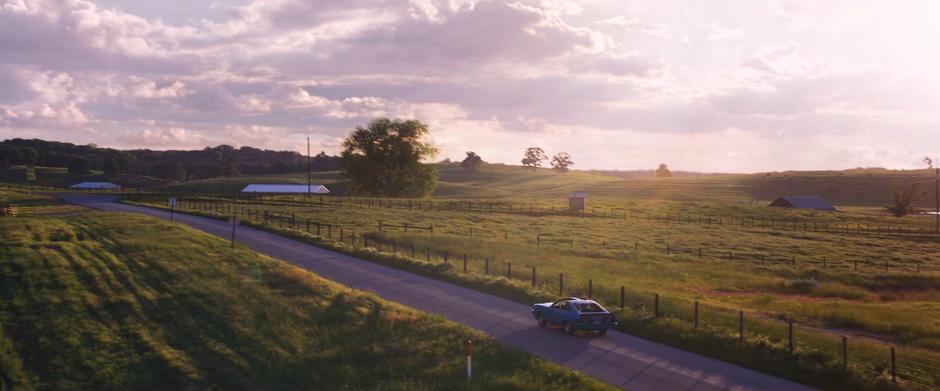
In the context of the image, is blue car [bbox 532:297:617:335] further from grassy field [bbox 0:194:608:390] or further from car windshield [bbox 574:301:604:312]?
grassy field [bbox 0:194:608:390]

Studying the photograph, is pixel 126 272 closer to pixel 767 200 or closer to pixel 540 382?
pixel 540 382

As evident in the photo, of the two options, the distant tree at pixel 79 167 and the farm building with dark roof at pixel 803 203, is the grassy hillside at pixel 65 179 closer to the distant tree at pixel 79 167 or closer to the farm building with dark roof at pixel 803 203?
the distant tree at pixel 79 167

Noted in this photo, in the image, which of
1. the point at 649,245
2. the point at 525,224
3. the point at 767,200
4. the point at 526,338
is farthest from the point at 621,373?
the point at 767,200

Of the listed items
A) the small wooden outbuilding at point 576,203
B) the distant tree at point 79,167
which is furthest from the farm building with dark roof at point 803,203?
the distant tree at point 79,167

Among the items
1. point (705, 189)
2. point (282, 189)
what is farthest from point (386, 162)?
point (705, 189)

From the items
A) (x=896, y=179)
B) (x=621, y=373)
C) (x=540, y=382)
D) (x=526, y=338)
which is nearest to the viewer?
(x=540, y=382)

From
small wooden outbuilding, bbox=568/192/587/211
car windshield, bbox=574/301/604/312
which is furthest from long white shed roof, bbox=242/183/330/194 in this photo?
car windshield, bbox=574/301/604/312

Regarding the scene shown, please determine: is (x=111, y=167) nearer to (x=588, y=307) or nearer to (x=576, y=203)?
(x=576, y=203)
